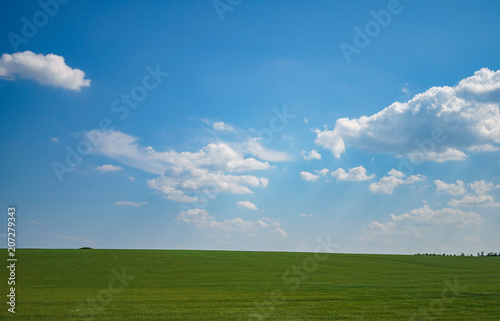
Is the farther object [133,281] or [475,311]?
[133,281]

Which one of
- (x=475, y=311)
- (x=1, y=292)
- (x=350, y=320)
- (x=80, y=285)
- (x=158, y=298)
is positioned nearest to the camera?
(x=350, y=320)

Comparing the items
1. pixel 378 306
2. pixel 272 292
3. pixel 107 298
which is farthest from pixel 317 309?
pixel 107 298

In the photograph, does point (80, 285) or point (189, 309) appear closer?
point (189, 309)

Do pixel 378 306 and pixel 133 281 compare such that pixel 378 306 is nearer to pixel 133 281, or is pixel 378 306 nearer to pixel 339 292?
pixel 339 292

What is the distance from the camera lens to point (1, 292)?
81.0ft

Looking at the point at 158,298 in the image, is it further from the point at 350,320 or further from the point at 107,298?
the point at 350,320

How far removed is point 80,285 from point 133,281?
4.86 m

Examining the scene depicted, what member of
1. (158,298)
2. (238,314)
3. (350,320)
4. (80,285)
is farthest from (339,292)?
(80,285)

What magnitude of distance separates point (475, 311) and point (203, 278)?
81.4 ft

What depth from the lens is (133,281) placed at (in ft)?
111

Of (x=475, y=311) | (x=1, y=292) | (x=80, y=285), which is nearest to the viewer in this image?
(x=475, y=311)

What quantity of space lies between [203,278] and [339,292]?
15.9m

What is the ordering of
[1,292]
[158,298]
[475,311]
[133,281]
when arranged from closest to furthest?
[475,311] < [158,298] < [1,292] < [133,281]

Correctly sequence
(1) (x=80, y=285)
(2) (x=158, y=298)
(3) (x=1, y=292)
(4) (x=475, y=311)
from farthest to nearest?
1. (1) (x=80, y=285)
2. (3) (x=1, y=292)
3. (2) (x=158, y=298)
4. (4) (x=475, y=311)
